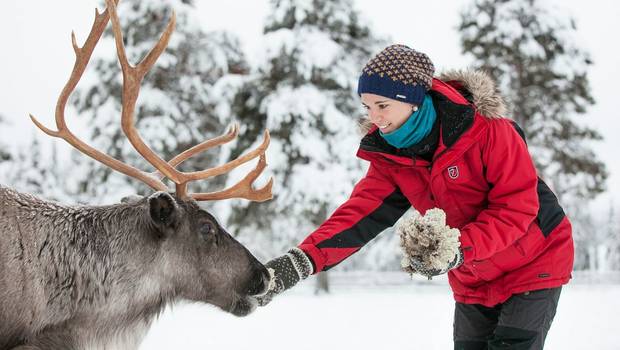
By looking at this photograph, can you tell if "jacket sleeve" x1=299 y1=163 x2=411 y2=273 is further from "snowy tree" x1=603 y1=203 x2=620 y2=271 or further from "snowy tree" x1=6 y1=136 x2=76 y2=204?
"snowy tree" x1=603 y1=203 x2=620 y2=271

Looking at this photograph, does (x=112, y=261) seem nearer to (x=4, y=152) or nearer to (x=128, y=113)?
(x=128, y=113)

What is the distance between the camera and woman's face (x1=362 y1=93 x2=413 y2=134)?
10.9ft

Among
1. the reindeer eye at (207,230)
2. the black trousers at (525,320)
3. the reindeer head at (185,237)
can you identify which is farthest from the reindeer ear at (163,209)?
the black trousers at (525,320)

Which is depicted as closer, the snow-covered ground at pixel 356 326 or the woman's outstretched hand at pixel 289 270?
the woman's outstretched hand at pixel 289 270

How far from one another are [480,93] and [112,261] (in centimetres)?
195

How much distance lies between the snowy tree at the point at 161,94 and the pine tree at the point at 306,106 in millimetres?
1215

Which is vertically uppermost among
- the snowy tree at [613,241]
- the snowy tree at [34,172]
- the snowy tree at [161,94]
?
the snowy tree at [161,94]

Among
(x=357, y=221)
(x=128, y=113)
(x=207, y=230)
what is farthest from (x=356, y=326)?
(x=128, y=113)

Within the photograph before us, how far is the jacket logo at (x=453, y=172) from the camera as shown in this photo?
3273 mm

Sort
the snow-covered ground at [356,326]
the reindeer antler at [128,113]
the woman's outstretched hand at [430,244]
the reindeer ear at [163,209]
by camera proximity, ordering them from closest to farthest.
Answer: the woman's outstretched hand at [430,244], the reindeer ear at [163,209], the reindeer antler at [128,113], the snow-covered ground at [356,326]

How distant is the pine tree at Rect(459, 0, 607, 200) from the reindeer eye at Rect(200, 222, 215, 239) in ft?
53.0

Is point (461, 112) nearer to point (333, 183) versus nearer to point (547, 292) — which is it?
point (547, 292)

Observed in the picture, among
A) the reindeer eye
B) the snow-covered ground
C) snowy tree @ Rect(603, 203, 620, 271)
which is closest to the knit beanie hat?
the reindeer eye

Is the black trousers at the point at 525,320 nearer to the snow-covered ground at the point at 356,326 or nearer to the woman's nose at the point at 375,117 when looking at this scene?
the woman's nose at the point at 375,117
